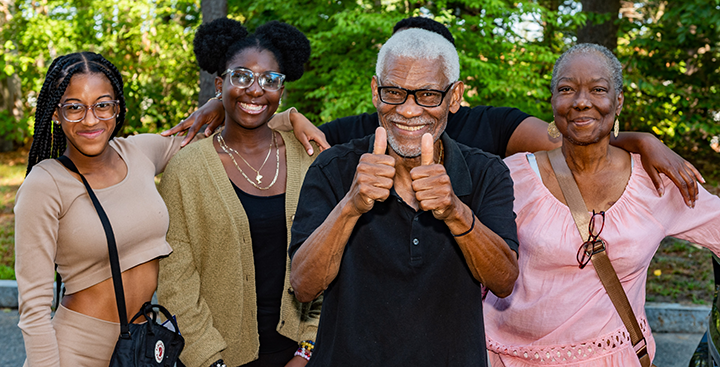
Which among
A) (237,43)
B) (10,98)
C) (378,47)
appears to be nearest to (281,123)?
(237,43)

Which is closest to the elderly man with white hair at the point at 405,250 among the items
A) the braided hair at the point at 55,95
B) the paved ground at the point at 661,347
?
the braided hair at the point at 55,95

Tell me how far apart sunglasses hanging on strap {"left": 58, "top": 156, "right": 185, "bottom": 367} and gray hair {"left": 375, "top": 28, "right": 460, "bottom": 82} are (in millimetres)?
1351

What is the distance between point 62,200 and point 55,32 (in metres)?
10.2

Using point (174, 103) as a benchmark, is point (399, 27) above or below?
above

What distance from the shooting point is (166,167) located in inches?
113

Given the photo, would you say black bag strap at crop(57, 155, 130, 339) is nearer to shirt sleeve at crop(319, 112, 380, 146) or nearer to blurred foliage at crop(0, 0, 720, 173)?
shirt sleeve at crop(319, 112, 380, 146)

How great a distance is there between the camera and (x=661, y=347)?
5523mm

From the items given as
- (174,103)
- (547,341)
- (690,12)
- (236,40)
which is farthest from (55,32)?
(547,341)

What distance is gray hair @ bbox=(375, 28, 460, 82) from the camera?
2.04 metres

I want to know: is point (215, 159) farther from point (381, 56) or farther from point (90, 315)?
point (381, 56)

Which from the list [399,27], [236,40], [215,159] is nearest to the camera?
[215,159]

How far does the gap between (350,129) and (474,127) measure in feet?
2.32

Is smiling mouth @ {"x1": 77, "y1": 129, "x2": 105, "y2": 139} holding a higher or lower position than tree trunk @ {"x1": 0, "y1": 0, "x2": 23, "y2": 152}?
higher

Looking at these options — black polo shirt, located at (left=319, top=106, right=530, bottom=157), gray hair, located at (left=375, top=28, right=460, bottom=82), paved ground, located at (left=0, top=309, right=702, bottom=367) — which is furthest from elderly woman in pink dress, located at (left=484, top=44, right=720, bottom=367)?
paved ground, located at (left=0, top=309, right=702, bottom=367)
